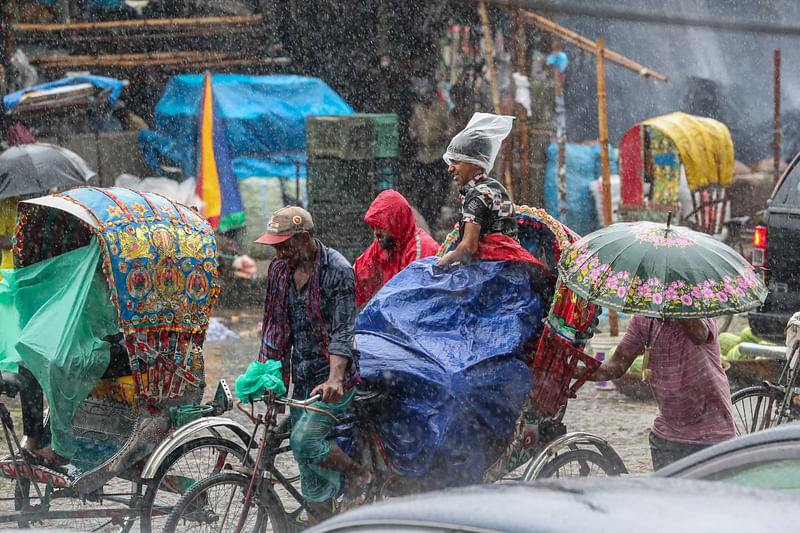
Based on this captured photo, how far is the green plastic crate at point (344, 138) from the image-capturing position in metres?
13.9

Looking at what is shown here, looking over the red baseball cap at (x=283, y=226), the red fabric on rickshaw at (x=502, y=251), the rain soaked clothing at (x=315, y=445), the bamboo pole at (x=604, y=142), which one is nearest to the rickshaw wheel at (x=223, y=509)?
the rain soaked clothing at (x=315, y=445)

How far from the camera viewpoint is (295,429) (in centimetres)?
449

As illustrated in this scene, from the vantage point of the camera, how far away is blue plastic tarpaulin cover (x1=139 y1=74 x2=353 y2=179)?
1619 centimetres

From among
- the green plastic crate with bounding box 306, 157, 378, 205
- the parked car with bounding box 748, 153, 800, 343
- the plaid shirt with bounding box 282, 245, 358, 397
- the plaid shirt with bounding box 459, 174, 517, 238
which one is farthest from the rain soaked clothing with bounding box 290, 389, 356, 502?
the green plastic crate with bounding box 306, 157, 378, 205

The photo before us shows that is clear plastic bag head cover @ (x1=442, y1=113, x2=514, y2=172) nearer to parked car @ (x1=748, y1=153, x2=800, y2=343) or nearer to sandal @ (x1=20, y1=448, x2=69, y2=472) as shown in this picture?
sandal @ (x1=20, y1=448, x2=69, y2=472)

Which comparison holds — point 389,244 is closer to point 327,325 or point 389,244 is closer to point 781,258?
point 327,325

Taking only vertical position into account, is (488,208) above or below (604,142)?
above

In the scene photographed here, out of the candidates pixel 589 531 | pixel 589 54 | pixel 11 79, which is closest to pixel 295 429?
pixel 589 531

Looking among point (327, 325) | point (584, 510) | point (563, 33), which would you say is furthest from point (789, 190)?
point (563, 33)

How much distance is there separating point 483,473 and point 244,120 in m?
12.2

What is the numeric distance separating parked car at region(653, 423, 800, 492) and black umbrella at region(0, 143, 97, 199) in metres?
9.18

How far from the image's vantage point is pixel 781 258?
8.27 meters

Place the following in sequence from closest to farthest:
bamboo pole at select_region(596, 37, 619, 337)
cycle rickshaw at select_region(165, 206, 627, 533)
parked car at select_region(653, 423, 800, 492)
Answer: parked car at select_region(653, 423, 800, 492)
cycle rickshaw at select_region(165, 206, 627, 533)
bamboo pole at select_region(596, 37, 619, 337)

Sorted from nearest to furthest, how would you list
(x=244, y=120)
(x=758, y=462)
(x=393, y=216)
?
(x=758, y=462), (x=393, y=216), (x=244, y=120)
